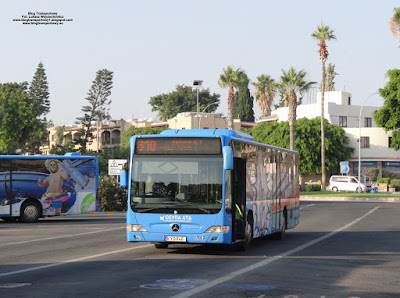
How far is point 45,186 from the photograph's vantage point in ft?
113

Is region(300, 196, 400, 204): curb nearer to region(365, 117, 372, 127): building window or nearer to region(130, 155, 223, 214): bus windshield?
region(365, 117, 372, 127): building window

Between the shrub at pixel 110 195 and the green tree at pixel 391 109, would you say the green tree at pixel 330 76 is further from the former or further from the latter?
the shrub at pixel 110 195

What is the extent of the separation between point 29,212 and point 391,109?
47.2 m

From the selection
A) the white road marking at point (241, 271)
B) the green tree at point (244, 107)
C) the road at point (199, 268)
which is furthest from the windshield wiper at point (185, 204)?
the green tree at point (244, 107)

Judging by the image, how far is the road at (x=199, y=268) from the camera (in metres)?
11.2

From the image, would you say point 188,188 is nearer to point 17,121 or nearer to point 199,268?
point 199,268

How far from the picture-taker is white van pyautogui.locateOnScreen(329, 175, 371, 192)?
82875mm

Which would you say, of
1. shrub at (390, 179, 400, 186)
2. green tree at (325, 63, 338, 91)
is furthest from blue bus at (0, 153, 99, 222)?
green tree at (325, 63, 338, 91)

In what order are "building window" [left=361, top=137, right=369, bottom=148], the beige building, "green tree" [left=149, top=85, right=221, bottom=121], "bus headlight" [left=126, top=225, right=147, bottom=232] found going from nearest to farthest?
1. "bus headlight" [left=126, top=225, right=147, bottom=232]
2. "building window" [left=361, top=137, right=369, bottom=148]
3. the beige building
4. "green tree" [left=149, top=85, right=221, bottom=121]

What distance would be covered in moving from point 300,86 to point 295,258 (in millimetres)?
63170

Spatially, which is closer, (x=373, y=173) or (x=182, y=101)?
(x=373, y=173)

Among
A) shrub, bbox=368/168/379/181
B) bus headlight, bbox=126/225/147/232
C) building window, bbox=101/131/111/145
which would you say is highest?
building window, bbox=101/131/111/145

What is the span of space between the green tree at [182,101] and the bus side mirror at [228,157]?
11904 cm

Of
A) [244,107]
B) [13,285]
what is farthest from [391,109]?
[13,285]
